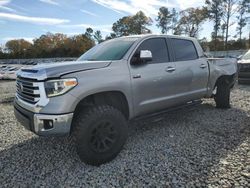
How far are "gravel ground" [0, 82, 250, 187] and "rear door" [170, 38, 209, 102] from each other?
72cm

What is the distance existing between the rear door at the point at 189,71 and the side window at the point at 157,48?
0.26m

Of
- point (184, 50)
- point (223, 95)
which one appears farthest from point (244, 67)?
point (184, 50)

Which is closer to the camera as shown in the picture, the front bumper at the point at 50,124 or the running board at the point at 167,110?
the front bumper at the point at 50,124

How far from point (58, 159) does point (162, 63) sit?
241 centimetres

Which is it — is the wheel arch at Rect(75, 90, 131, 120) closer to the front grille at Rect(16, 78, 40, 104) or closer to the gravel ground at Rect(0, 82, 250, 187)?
the front grille at Rect(16, 78, 40, 104)

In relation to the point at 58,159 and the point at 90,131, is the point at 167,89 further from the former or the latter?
the point at 58,159

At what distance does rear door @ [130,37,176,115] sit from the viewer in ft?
13.3

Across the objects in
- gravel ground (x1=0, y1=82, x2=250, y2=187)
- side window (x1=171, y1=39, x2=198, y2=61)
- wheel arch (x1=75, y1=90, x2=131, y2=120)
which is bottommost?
gravel ground (x1=0, y1=82, x2=250, y2=187)

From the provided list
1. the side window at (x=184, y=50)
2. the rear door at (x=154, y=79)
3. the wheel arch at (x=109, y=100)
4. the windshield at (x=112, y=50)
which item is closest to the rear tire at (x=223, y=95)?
the side window at (x=184, y=50)

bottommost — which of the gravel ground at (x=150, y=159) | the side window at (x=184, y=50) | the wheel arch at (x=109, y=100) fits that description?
the gravel ground at (x=150, y=159)

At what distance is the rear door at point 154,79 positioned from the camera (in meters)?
4.06

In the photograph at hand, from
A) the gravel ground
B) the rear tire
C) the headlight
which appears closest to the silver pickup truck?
the headlight

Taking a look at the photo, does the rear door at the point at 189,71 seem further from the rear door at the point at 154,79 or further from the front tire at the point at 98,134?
the front tire at the point at 98,134

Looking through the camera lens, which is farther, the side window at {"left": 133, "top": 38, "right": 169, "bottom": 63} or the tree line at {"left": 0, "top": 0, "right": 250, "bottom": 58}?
the tree line at {"left": 0, "top": 0, "right": 250, "bottom": 58}
